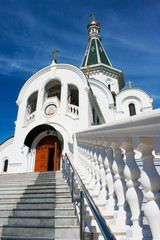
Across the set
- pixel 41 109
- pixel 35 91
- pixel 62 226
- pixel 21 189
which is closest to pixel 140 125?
pixel 62 226

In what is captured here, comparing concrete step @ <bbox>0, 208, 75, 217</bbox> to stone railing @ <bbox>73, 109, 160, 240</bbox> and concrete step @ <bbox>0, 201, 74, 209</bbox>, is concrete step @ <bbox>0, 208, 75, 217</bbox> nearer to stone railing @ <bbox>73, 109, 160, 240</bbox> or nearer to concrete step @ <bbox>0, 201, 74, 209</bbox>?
concrete step @ <bbox>0, 201, 74, 209</bbox>

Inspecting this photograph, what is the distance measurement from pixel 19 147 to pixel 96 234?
11.3 m

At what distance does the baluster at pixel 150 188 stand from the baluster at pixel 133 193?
0.23 m

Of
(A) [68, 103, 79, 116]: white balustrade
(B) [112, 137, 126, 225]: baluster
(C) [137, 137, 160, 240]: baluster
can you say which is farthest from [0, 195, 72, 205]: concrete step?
(A) [68, 103, 79, 116]: white balustrade

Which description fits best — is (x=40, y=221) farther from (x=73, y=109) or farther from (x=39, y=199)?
(x=73, y=109)

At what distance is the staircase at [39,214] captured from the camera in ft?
9.12

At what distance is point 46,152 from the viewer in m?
12.2

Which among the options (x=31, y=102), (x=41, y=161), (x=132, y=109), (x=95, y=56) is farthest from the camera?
(x=95, y=56)

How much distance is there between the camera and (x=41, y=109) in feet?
42.1

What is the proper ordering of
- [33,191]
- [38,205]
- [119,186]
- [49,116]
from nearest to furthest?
1. [119,186]
2. [38,205]
3. [33,191]
4. [49,116]

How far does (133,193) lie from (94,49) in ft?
97.7

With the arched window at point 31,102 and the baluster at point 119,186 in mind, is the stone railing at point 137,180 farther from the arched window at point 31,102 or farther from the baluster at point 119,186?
the arched window at point 31,102

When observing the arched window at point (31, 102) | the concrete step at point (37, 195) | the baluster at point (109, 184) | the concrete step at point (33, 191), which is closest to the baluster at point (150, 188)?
the baluster at point (109, 184)

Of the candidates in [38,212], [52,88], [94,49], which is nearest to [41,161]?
[52,88]
